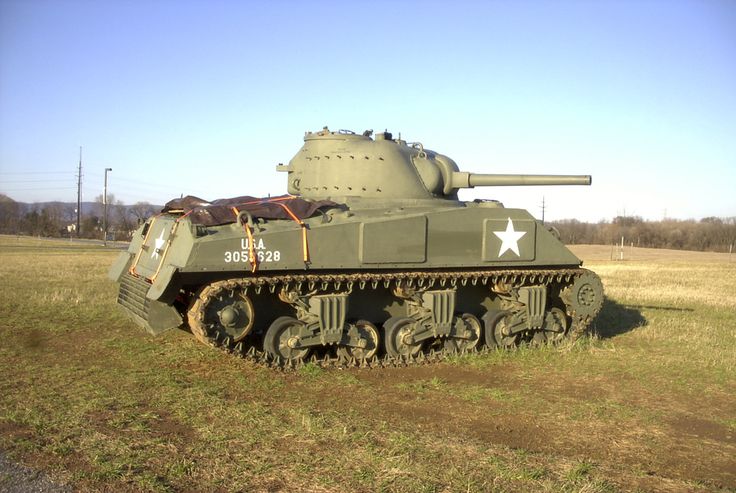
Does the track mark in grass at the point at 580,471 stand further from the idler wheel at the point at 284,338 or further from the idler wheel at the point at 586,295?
the idler wheel at the point at 586,295

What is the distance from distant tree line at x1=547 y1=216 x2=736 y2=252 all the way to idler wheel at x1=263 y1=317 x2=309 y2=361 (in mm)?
63266

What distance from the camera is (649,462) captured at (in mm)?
6324

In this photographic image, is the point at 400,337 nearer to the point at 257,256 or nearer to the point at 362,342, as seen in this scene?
the point at 362,342

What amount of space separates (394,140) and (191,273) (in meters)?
4.86

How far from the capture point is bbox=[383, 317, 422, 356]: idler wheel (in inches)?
411

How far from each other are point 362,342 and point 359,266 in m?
1.15

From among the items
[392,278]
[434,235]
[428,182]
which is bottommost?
[392,278]

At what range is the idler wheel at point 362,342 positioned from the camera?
1007cm

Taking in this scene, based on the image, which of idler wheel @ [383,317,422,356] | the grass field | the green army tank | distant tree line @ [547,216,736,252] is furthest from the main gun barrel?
distant tree line @ [547,216,736,252]

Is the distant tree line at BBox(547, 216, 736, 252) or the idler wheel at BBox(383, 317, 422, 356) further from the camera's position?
the distant tree line at BBox(547, 216, 736, 252)

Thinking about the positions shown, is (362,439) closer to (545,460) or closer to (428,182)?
(545,460)

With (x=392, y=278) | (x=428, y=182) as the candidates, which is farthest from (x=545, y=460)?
(x=428, y=182)

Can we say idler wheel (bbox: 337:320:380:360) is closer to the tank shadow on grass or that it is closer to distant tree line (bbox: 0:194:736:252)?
the tank shadow on grass

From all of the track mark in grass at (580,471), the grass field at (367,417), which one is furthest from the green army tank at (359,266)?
the track mark in grass at (580,471)
